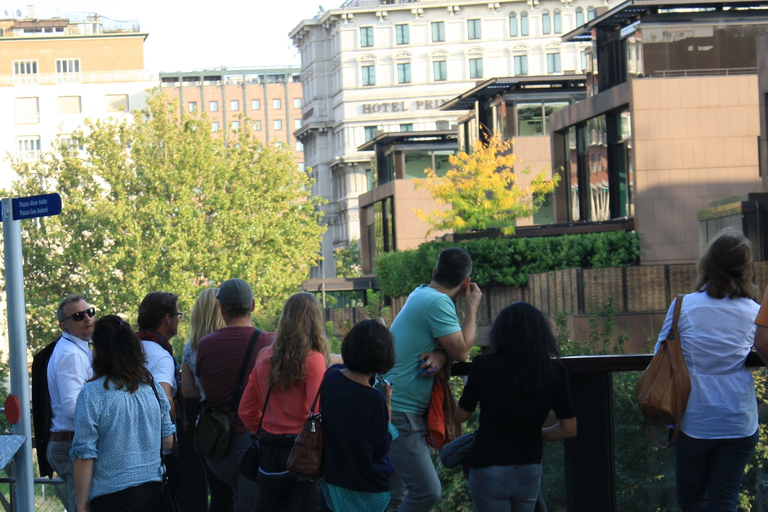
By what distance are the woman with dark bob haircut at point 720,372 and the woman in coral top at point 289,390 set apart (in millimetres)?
1762

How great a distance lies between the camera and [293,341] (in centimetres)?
534

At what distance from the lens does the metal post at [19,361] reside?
5.75 meters

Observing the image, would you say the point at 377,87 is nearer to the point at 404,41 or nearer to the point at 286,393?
the point at 404,41

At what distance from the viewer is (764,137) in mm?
28062

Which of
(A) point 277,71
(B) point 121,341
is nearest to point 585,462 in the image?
(B) point 121,341

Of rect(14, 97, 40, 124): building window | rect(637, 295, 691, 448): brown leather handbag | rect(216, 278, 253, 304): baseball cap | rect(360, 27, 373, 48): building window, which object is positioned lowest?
rect(637, 295, 691, 448): brown leather handbag

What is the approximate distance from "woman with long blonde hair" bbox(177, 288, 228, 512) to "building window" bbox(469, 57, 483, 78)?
306 ft

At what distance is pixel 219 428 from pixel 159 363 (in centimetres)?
54

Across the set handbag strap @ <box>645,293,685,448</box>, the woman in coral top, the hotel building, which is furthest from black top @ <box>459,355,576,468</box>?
the hotel building

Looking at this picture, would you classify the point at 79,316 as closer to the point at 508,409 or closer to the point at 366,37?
the point at 508,409

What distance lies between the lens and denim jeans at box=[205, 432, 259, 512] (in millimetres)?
5777

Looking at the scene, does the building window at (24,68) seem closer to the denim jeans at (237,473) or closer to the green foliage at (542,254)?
the green foliage at (542,254)

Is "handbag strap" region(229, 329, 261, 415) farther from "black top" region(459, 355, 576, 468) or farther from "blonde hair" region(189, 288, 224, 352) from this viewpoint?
"black top" region(459, 355, 576, 468)

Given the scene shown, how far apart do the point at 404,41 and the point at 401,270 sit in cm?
5607
